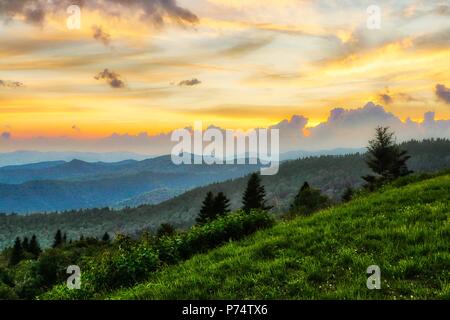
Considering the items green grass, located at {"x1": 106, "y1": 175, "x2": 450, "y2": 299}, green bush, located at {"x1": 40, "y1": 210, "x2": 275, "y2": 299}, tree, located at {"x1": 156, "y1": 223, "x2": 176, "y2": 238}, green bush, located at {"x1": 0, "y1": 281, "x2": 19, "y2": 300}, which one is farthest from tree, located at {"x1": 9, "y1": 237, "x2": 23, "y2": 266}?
green grass, located at {"x1": 106, "y1": 175, "x2": 450, "y2": 299}

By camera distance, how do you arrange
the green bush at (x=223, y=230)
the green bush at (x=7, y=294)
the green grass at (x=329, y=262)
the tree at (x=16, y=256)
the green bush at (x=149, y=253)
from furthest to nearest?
the tree at (x=16, y=256) < the green bush at (x=7, y=294) < the green bush at (x=223, y=230) < the green bush at (x=149, y=253) < the green grass at (x=329, y=262)

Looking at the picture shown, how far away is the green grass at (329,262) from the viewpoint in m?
11.8

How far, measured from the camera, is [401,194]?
848 inches

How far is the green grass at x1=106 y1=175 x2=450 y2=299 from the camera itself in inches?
465

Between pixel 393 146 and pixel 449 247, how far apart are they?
8484 cm

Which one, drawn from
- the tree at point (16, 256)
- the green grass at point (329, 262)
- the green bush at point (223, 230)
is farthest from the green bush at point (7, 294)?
the green grass at point (329, 262)

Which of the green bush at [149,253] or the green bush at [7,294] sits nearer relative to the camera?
the green bush at [149,253]

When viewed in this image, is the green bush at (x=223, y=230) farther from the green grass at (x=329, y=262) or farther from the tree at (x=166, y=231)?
the tree at (x=166, y=231)

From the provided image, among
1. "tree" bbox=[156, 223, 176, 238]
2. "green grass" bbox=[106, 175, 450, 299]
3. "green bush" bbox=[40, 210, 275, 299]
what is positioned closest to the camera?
"green grass" bbox=[106, 175, 450, 299]

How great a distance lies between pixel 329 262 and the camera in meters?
13.6

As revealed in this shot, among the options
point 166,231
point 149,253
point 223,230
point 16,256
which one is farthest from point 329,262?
point 16,256

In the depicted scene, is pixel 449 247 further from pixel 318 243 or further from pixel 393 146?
pixel 393 146

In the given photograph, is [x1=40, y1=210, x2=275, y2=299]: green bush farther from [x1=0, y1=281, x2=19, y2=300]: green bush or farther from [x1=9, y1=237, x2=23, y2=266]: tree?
[x1=9, y1=237, x2=23, y2=266]: tree
